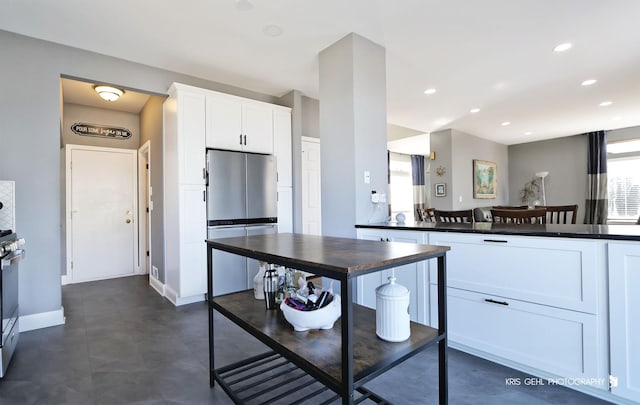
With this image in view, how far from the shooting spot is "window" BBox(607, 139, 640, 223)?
6.47 m

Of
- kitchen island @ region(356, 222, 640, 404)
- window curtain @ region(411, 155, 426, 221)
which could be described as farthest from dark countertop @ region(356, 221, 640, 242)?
window curtain @ region(411, 155, 426, 221)

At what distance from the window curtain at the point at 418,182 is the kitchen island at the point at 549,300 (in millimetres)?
6240

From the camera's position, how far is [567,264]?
166 centimetres

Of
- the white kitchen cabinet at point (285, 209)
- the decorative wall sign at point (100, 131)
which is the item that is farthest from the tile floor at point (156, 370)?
the decorative wall sign at point (100, 131)

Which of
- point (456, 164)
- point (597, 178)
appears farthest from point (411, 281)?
point (597, 178)

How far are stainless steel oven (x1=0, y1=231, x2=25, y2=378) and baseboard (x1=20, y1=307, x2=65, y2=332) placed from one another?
0.55 m

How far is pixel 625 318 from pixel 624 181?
7.32m

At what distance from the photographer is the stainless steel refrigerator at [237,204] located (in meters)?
3.41

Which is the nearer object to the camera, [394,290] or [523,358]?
[394,290]

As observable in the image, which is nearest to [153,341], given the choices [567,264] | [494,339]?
[494,339]

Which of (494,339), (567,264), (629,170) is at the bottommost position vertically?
(494,339)

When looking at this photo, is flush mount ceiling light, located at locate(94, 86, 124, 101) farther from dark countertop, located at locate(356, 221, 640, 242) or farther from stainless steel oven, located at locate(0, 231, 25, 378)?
dark countertop, located at locate(356, 221, 640, 242)

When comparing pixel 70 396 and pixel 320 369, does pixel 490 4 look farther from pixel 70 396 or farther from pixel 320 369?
pixel 70 396

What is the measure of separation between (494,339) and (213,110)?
11.1ft
